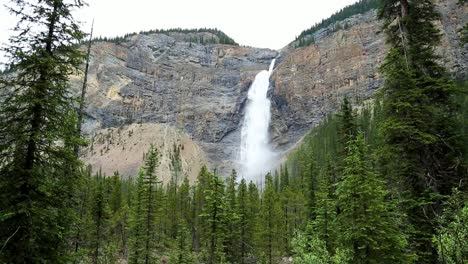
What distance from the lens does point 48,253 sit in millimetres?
11359

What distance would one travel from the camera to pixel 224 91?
7382 inches

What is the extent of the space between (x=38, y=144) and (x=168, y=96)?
177 m

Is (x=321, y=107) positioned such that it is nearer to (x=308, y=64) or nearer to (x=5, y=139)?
(x=308, y=64)

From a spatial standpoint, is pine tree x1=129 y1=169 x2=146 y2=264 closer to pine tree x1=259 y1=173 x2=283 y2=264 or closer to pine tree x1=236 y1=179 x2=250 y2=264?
pine tree x1=236 y1=179 x2=250 y2=264

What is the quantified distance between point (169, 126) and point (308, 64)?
67.9 meters

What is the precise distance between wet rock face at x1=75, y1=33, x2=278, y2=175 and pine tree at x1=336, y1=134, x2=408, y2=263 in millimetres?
142737

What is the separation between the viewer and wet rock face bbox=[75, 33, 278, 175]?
169 m

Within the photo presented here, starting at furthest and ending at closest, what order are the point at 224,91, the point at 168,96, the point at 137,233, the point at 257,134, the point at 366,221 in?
the point at 224,91, the point at 168,96, the point at 257,134, the point at 137,233, the point at 366,221

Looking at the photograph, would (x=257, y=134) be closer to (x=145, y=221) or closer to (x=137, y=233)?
(x=145, y=221)

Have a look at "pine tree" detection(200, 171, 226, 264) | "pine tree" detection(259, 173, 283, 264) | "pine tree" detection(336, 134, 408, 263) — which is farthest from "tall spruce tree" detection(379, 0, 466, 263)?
"pine tree" detection(259, 173, 283, 264)

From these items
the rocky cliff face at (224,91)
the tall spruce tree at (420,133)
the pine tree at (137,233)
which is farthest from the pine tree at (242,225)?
the rocky cliff face at (224,91)

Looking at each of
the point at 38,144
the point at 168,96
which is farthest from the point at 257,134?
the point at 38,144

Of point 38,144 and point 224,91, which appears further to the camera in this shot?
point 224,91

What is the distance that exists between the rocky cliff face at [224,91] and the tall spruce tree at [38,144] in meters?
134
